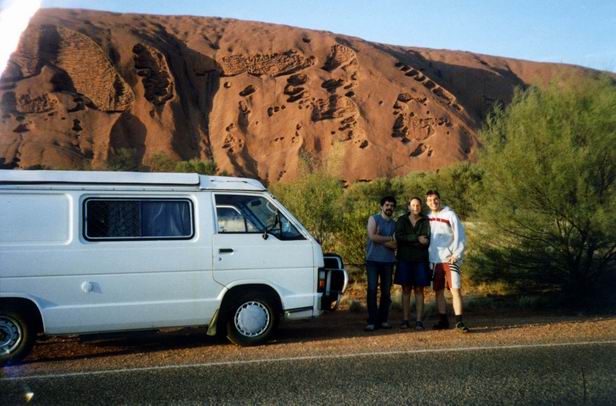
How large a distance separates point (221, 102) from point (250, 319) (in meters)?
54.8

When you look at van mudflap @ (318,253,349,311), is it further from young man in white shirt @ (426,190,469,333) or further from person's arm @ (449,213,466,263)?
person's arm @ (449,213,466,263)

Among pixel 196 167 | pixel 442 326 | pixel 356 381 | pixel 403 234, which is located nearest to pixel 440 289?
pixel 442 326

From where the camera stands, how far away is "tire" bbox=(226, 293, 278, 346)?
23.8 ft

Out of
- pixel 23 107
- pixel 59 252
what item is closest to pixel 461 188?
pixel 59 252

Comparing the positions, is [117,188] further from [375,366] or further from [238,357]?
[375,366]

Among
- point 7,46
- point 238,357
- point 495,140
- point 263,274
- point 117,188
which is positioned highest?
point 7,46

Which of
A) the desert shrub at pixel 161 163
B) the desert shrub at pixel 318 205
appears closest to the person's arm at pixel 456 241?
the desert shrub at pixel 318 205

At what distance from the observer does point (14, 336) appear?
6.43 meters

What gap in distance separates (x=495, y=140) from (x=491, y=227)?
1986mm

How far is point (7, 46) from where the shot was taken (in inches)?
410

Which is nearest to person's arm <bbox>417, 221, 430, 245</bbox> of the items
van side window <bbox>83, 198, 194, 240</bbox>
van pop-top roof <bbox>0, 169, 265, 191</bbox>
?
van pop-top roof <bbox>0, 169, 265, 191</bbox>

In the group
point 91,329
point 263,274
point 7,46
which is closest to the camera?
point 91,329

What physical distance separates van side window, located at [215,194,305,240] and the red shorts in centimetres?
224

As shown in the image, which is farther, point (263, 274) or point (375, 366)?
point (263, 274)
